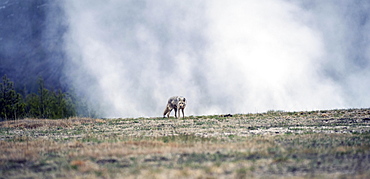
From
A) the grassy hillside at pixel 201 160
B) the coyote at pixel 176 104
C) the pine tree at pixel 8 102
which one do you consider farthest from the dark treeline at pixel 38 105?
the grassy hillside at pixel 201 160

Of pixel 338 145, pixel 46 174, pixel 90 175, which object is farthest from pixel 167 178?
pixel 338 145

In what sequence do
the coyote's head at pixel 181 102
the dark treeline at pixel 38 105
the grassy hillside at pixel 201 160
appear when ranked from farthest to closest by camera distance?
the dark treeline at pixel 38 105 → the coyote's head at pixel 181 102 → the grassy hillside at pixel 201 160

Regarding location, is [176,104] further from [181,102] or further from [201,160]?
[201,160]

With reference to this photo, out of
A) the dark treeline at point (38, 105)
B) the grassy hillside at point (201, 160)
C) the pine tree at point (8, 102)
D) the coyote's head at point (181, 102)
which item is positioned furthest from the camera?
the dark treeline at point (38, 105)

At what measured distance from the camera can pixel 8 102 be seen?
8306 cm

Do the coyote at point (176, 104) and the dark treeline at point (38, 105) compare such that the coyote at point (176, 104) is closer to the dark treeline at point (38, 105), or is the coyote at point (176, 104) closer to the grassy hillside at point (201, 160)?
the grassy hillside at point (201, 160)

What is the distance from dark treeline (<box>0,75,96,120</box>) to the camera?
3233 inches

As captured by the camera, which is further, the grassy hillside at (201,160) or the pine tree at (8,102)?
the pine tree at (8,102)

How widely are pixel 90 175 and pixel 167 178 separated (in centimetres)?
226

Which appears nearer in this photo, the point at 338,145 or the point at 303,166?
the point at 303,166

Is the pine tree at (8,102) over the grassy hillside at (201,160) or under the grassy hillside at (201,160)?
over

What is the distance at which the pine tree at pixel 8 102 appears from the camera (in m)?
81.6

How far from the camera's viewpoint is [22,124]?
114 ft

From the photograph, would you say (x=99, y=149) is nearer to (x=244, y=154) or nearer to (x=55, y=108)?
(x=244, y=154)
